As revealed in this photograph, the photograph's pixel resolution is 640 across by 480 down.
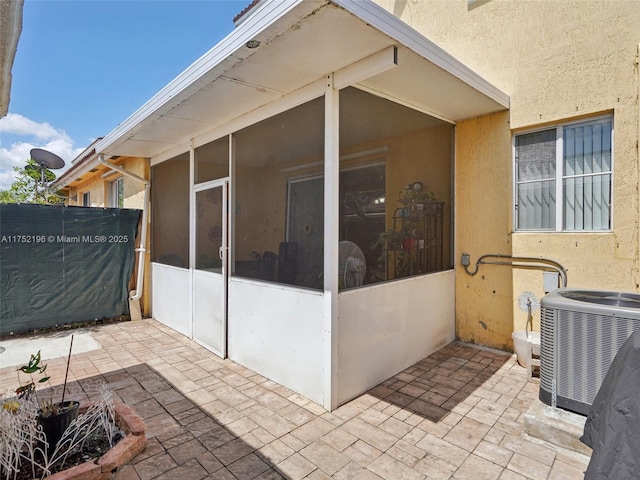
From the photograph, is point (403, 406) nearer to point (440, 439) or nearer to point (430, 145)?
point (440, 439)

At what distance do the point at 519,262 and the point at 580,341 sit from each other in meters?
1.85

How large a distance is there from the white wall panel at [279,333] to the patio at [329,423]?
143mm

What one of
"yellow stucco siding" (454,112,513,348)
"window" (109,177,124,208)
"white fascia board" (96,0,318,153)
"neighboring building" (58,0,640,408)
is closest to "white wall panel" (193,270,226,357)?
"neighboring building" (58,0,640,408)

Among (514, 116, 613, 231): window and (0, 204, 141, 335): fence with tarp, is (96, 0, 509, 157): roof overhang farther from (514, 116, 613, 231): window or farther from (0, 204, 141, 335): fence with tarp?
(0, 204, 141, 335): fence with tarp

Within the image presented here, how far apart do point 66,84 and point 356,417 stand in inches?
363

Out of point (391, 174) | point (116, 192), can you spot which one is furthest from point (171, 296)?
point (116, 192)

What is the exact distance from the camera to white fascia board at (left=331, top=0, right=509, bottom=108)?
6.66 ft

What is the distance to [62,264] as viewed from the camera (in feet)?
17.9

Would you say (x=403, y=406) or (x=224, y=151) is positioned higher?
(x=224, y=151)

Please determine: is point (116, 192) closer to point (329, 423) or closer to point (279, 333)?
point (279, 333)

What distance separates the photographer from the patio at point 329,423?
2193 mm

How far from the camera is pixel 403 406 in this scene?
298cm

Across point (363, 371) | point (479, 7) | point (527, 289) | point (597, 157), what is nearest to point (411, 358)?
point (363, 371)

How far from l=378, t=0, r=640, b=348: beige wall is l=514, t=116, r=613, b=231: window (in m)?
0.12
